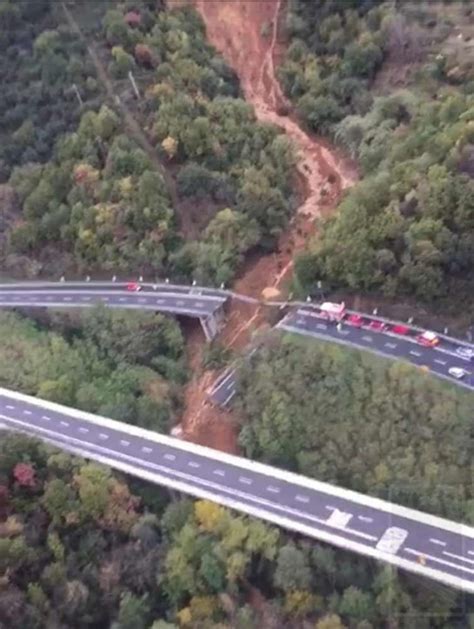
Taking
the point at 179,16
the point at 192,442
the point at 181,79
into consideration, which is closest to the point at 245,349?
the point at 192,442

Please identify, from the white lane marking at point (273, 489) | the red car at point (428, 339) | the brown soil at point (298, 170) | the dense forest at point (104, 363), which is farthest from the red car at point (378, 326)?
the white lane marking at point (273, 489)

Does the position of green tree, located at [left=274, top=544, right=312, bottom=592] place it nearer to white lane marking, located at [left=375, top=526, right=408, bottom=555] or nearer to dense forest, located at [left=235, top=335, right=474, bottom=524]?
white lane marking, located at [left=375, top=526, right=408, bottom=555]

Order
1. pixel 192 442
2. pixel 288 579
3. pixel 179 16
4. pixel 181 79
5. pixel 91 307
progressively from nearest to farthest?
pixel 288 579, pixel 192 442, pixel 91 307, pixel 181 79, pixel 179 16

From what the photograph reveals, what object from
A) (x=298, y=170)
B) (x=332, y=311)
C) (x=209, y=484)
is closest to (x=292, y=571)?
(x=209, y=484)

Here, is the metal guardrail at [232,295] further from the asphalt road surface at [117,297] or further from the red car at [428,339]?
the red car at [428,339]

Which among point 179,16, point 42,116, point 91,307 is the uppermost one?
point 179,16

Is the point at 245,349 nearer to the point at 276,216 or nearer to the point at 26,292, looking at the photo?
the point at 276,216

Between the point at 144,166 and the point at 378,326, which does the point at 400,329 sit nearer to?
the point at 378,326
